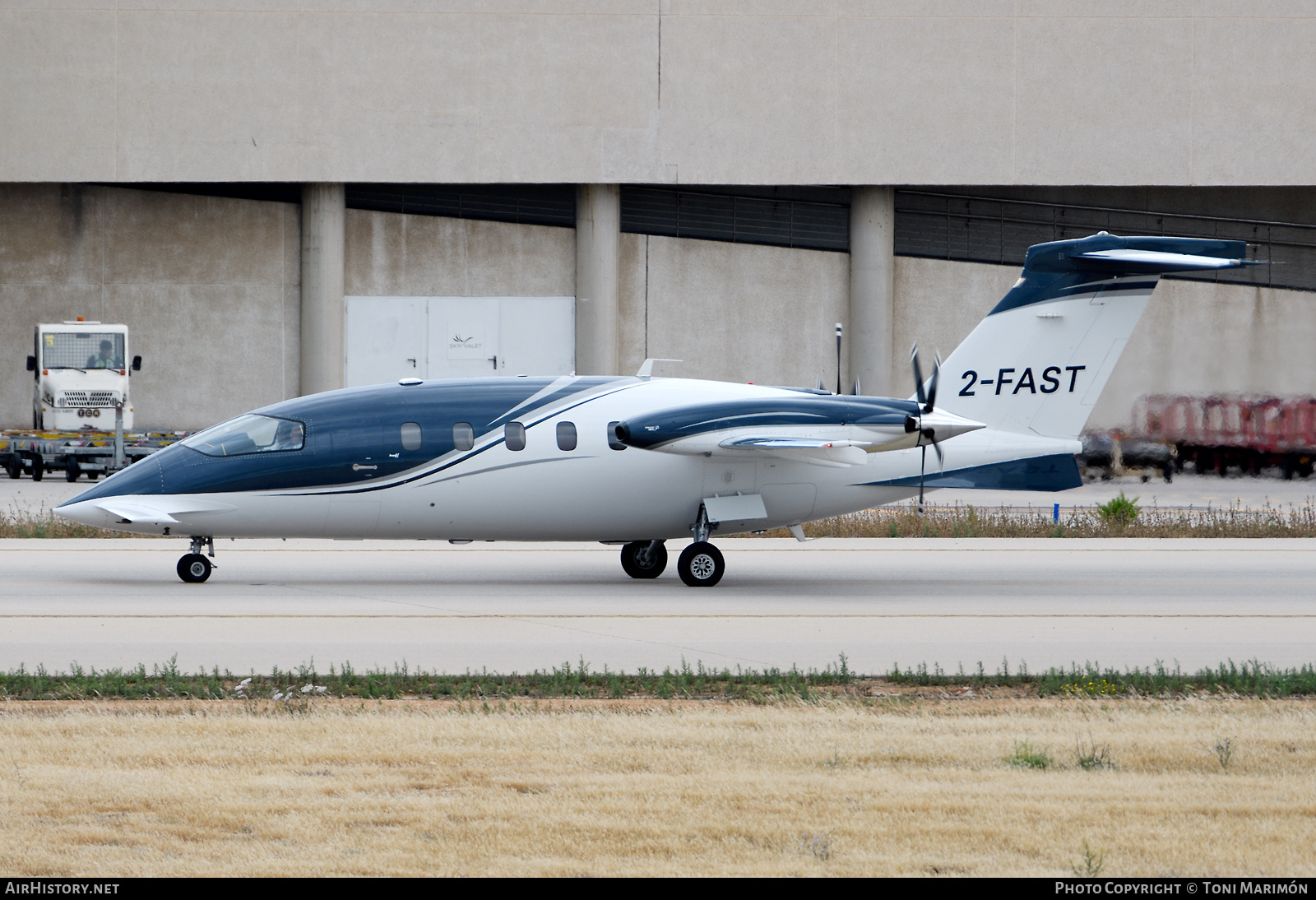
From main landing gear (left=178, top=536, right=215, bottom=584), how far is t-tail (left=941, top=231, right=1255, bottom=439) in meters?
10.6

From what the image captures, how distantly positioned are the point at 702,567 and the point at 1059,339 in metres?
6.13

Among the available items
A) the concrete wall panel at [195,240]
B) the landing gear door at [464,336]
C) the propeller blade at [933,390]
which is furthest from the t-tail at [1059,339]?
the concrete wall panel at [195,240]

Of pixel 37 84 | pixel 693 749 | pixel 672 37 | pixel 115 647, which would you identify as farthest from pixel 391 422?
pixel 37 84

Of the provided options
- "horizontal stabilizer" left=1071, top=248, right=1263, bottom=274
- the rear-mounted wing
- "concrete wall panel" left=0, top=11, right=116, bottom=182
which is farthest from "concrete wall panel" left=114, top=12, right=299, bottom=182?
"horizontal stabilizer" left=1071, top=248, right=1263, bottom=274

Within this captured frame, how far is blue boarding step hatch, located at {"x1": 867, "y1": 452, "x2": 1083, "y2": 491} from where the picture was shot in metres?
20.4

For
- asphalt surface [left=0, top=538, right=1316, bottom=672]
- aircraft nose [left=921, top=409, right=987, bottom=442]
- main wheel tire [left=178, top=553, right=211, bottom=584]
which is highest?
aircraft nose [left=921, top=409, right=987, bottom=442]

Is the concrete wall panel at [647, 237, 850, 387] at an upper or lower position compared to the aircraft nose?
upper

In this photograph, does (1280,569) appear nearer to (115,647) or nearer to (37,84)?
(115,647)

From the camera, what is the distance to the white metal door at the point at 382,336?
46594 mm

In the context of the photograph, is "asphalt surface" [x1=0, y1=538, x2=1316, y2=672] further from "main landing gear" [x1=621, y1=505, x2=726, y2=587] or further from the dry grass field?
the dry grass field

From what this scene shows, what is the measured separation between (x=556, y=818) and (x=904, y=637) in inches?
313

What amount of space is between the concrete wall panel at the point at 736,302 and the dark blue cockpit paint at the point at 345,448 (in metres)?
27.5

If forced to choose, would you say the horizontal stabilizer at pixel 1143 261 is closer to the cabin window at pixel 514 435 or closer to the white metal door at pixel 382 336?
the cabin window at pixel 514 435

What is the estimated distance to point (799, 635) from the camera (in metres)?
15.3
